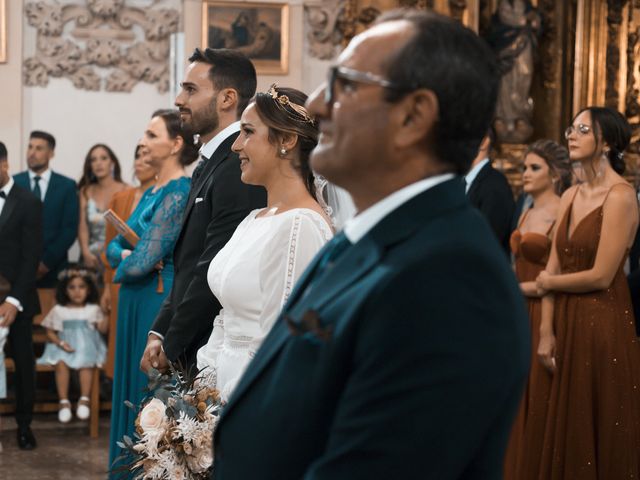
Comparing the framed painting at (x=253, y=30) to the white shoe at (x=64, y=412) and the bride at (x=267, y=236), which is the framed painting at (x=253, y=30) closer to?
the white shoe at (x=64, y=412)

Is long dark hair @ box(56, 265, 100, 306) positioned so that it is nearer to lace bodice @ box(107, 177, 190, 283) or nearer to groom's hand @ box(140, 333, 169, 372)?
lace bodice @ box(107, 177, 190, 283)

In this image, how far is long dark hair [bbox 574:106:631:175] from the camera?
16.6 feet

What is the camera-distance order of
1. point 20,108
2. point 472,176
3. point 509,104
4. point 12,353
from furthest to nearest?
1. point 509,104
2. point 20,108
3. point 12,353
4. point 472,176

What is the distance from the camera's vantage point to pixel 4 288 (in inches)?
272

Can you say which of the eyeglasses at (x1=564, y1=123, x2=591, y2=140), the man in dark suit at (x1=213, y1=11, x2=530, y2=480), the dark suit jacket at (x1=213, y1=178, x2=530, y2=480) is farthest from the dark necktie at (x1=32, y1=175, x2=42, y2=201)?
the dark suit jacket at (x1=213, y1=178, x2=530, y2=480)

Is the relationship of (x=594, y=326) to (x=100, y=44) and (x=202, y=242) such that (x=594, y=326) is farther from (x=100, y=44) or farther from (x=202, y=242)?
(x=100, y=44)

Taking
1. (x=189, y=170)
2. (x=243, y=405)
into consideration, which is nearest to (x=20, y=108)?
(x=189, y=170)

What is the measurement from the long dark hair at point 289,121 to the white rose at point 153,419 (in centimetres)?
85

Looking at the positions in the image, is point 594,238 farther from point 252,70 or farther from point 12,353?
point 12,353

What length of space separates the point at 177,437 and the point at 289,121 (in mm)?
1041

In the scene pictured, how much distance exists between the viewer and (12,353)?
7.18 m

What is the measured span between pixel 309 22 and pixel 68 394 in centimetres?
402

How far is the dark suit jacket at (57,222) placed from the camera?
819cm

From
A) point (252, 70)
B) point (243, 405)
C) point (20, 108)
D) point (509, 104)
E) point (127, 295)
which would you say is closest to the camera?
point (243, 405)
